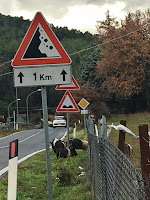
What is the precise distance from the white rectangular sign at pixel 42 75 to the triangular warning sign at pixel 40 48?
7cm

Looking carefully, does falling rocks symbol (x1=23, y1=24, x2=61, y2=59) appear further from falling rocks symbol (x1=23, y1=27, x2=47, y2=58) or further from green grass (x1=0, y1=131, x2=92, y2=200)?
green grass (x1=0, y1=131, x2=92, y2=200)

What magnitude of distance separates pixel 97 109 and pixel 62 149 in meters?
32.5

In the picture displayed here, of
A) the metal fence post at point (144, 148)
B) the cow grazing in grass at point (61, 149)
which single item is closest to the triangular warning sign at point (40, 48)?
the metal fence post at point (144, 148)

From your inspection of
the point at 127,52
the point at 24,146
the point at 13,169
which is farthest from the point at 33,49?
the point at 127,52

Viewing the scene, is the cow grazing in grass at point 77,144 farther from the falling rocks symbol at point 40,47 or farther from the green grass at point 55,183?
the falling rocks symbol at point 40,47

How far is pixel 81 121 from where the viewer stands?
44.7 metres

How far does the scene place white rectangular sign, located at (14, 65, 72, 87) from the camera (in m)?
5.44

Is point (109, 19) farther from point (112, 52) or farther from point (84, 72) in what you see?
point (84, 72)

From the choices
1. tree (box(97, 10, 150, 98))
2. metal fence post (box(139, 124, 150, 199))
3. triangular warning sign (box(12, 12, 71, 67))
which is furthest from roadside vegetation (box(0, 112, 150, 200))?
tree (box(97, 10, 150, 98))

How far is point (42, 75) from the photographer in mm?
5473

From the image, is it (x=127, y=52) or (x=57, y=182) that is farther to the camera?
(x=127, y=52)

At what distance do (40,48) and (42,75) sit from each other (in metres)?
0.35

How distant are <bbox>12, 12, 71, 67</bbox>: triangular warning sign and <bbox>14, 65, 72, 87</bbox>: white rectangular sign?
68 mm

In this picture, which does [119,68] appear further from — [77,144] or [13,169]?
[13,169]
